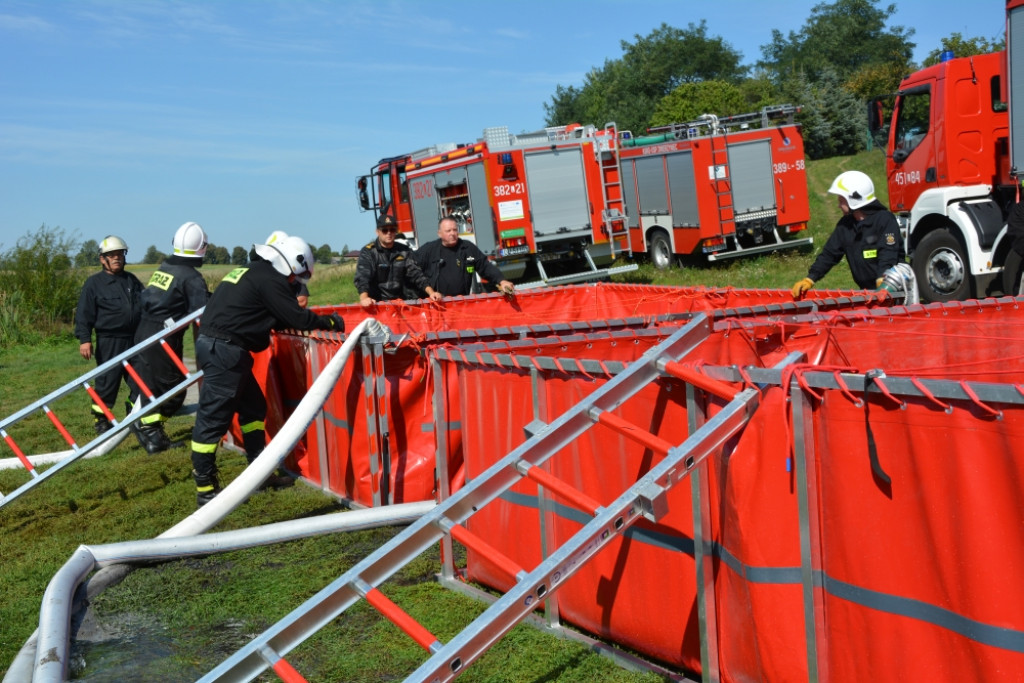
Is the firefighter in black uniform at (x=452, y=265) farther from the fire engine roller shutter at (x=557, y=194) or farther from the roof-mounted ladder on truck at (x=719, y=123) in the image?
the roof-mounted ladder on truck at (x=719, y=123)

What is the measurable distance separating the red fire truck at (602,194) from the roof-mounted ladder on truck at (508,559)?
645 inches

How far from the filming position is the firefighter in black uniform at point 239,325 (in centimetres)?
674

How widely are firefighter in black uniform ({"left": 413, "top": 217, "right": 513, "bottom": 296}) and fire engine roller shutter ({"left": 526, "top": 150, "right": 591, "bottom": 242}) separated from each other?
10499 mm

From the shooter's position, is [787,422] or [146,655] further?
[146,655]

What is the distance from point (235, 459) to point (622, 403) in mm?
5747

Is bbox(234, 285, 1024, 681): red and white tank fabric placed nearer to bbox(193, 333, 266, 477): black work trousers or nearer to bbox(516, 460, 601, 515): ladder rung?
bbox(516, 460, 601, 515): ladder rung

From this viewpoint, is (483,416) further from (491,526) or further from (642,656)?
(642,656)

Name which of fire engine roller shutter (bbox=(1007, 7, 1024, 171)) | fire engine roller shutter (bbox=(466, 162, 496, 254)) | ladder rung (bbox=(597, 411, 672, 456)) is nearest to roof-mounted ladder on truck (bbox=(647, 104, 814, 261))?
fire engine roller shutter (bbox=(466, 162, 496, 254))

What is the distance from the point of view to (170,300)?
347 inches

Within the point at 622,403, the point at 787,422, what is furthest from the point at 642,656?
the point at 787,422

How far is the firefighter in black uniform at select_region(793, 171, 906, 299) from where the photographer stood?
763 cm

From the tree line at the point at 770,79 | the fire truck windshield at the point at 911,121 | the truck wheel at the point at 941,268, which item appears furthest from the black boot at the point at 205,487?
the tree line at the point at 770,79

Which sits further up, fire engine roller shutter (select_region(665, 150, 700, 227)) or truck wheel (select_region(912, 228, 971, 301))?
fire engine roller shutter (select_region(665, 150, 700, 227))

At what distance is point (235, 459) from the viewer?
345 inches
